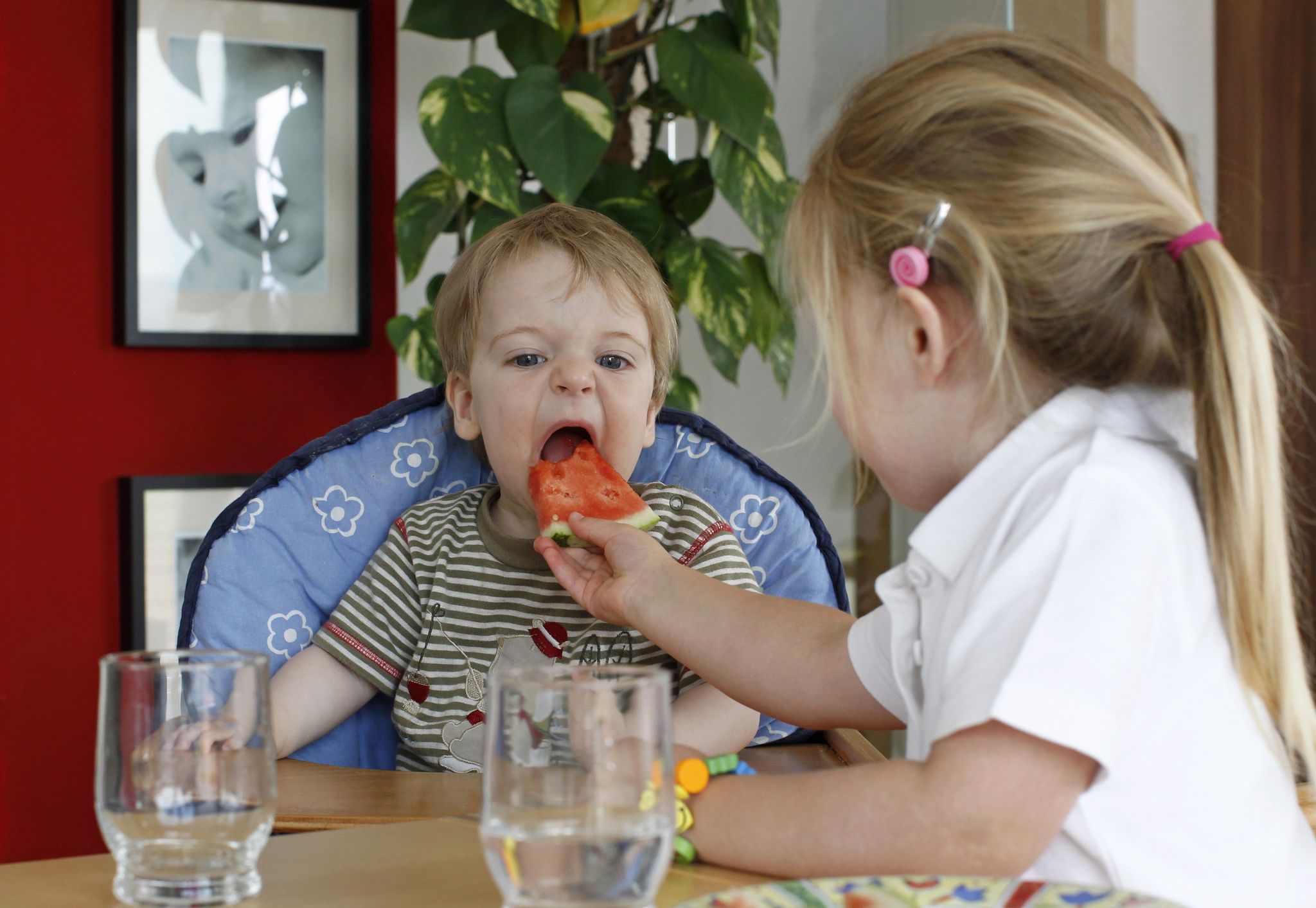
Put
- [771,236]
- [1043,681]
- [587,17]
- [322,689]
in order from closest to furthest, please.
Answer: [1043,681] < [322,689] < [587,17] < [771,236]

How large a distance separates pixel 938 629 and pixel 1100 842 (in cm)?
18

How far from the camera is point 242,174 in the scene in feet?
9.23

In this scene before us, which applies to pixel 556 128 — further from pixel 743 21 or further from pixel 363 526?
pixel 363 526

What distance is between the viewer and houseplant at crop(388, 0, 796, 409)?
2.47m

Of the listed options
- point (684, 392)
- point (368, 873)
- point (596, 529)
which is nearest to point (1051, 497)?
point (368, 873)

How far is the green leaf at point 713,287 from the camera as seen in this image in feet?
8.79

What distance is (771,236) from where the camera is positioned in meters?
2.73

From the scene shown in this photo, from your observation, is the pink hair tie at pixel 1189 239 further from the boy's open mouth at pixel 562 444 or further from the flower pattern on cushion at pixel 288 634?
the flower pattern on cushion at pixel 288 634

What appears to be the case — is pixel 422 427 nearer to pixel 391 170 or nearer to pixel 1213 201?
pixel 391 170

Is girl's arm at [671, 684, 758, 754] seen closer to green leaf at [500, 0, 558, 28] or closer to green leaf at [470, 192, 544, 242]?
green leaf at [470, 192, 544, 242]

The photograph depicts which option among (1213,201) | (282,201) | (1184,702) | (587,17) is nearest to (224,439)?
(282,201)

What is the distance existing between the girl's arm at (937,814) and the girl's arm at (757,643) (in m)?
0.28

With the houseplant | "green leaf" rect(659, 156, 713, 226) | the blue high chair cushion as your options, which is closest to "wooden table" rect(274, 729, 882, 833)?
the blue high chair cushion

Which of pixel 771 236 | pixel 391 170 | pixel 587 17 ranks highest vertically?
pixel 587 17
